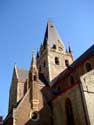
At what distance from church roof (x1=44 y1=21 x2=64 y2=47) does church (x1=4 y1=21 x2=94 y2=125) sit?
352 cm

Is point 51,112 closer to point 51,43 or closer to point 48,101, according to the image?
point 48,101

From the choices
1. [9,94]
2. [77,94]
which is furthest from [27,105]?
[9,94]

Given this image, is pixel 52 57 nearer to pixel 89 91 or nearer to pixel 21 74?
pixel 21 74

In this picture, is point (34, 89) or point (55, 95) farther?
point (55, 95)

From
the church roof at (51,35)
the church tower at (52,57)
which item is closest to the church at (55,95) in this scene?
the church tower at (52,57)

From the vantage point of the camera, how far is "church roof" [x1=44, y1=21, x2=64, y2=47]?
3347 cm

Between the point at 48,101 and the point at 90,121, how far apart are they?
24.3 feet

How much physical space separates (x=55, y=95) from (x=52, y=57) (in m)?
9.35

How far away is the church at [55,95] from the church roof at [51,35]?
3523 mm

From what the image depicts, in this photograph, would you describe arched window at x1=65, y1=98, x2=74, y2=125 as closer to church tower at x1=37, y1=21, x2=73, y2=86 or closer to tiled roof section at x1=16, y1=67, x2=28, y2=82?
church tower at x1=37, y1=21, x2=73, y2=86

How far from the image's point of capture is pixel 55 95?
22391mm

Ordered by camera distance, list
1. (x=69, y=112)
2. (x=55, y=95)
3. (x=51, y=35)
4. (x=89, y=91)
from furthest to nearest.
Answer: (x=51, y=35) → (x=55, y=95) → (x=69, y=112) → (x=89, y=91)

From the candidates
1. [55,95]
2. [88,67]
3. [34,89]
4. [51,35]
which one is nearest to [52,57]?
[51,35]

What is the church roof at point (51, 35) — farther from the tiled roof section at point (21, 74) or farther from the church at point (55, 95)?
the tiled roof section at point (21, 74)
